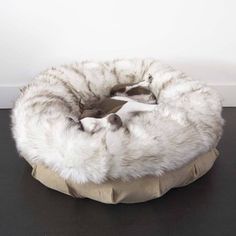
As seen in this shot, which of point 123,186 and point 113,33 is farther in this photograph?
point 113,33

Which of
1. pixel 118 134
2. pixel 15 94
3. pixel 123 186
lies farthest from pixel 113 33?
pixel 123 186

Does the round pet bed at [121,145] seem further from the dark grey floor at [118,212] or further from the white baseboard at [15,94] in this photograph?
the white baseboard at [15,94]

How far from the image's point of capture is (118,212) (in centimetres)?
125

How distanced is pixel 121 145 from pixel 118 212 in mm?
258

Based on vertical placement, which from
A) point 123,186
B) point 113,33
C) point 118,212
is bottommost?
point 118,212

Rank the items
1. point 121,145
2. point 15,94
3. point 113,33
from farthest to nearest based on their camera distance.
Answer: point 15,94 < point 113,33 < point 121,145

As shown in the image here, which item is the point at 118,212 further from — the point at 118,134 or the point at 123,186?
the point at 118,134

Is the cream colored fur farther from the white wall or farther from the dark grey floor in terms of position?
the white wall

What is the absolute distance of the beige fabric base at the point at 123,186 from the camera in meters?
1.21

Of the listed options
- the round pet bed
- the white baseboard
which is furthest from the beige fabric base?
the white baseboard

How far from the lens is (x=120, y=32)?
185cm

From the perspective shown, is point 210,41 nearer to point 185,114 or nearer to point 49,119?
point 185,114

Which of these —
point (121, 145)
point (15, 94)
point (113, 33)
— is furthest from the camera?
point (15, 94)

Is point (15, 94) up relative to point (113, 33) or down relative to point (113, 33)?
down
